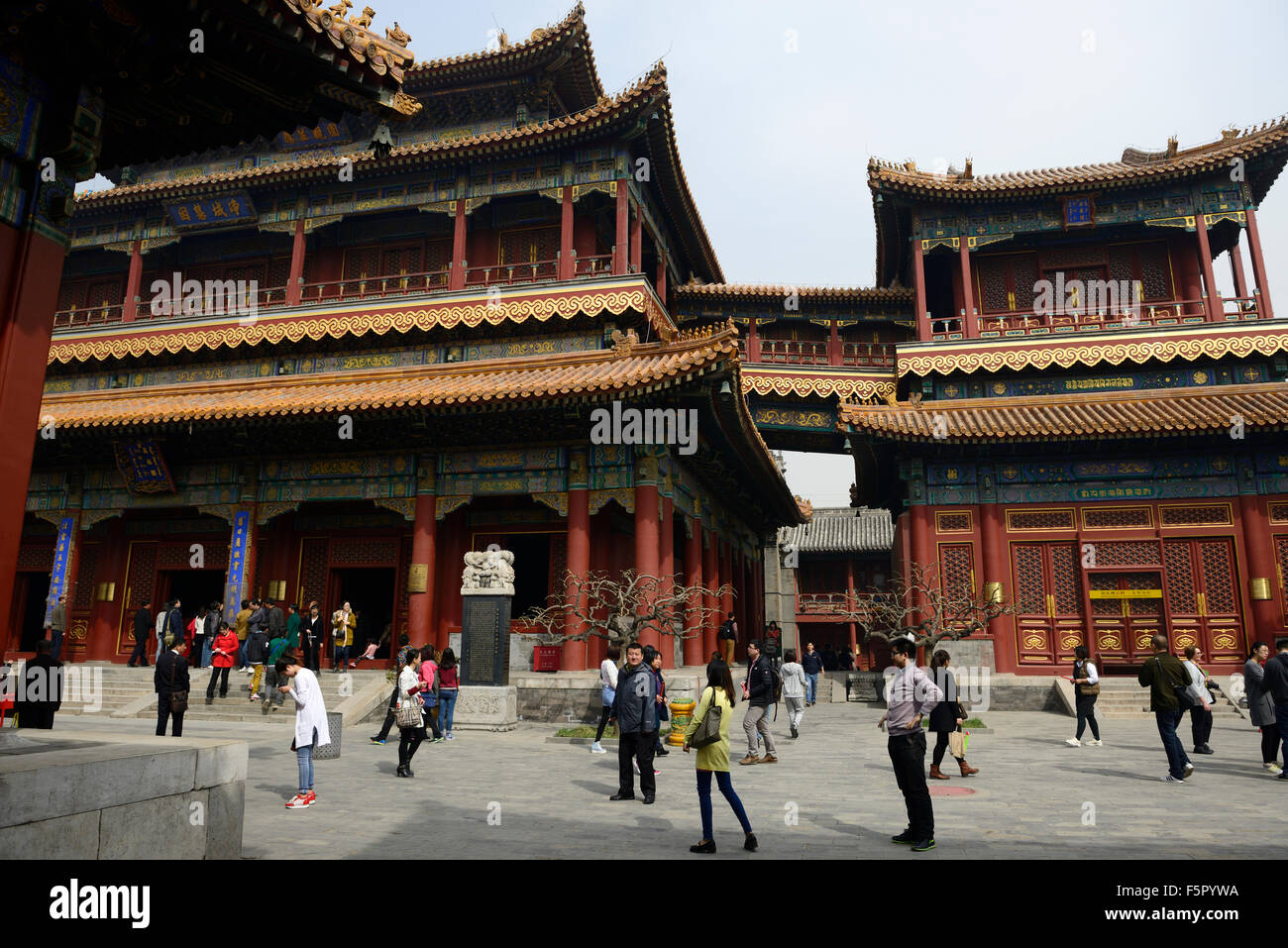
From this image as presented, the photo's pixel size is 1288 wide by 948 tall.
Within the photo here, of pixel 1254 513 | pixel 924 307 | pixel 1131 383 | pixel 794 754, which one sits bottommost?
pixel 794 754

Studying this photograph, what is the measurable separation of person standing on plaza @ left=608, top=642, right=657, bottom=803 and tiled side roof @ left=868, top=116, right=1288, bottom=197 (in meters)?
18.0

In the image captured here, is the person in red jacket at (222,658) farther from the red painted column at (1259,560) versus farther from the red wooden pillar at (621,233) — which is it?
the red painted column at (1259,560)

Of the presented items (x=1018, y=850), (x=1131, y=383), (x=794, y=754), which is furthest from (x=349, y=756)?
(x=1131, y=383)

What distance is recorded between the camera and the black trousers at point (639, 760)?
8.30 m

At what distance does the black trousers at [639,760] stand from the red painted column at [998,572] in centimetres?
1281

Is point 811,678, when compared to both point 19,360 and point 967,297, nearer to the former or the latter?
point 967,297

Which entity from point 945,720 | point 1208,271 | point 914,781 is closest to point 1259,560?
point 1208,271

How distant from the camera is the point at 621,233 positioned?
18.4 m

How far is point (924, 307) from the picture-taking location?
22469 mm

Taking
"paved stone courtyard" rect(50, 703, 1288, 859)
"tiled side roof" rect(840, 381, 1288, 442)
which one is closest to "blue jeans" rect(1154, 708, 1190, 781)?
"paved stone courtyard" rect(50, 703, 1288, 859)

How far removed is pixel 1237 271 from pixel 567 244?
17637 millimetres

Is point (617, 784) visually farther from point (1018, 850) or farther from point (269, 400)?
point (269, 400)

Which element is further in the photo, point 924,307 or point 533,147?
point 924,307

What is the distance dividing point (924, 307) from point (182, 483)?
19.2 meters
